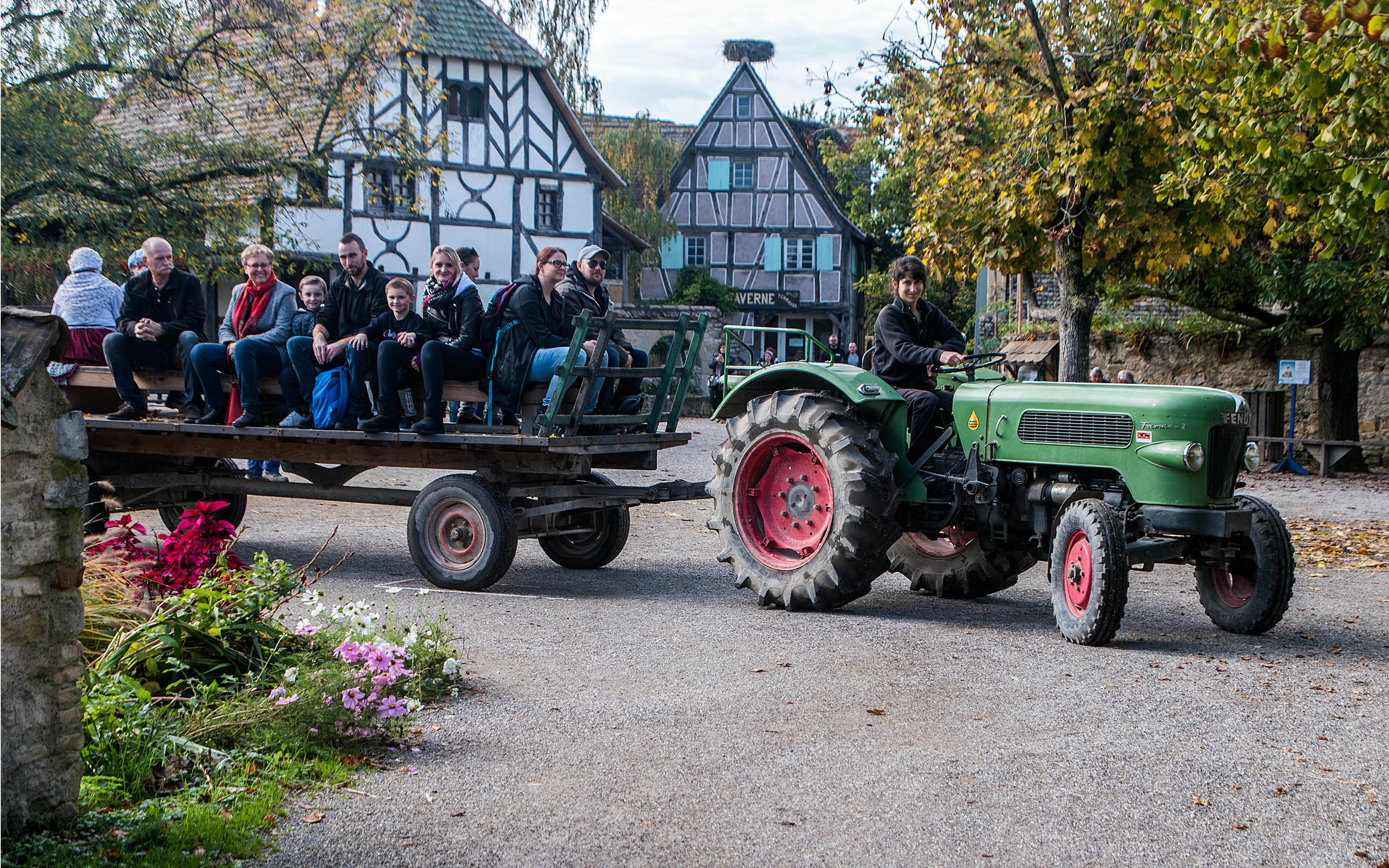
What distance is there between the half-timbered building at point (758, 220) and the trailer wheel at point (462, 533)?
37.4 metres

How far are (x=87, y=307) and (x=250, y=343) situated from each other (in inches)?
80.5

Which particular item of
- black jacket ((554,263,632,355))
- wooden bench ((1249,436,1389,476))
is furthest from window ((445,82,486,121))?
black jacket ((554,263,632,355))

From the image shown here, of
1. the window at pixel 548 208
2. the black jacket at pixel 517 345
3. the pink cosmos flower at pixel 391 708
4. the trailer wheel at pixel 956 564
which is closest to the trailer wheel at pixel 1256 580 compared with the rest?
the trailer wheel at pixel 956 564

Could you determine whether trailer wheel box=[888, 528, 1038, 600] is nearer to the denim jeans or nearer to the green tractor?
the green tractor

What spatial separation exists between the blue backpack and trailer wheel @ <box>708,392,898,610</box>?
2377 mm

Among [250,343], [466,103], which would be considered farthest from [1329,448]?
[466,103]

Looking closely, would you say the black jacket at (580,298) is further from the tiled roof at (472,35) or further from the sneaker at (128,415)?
the tiled roof at (472,35)

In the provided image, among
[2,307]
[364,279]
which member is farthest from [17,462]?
[364,279]

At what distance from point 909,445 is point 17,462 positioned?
5203 mm

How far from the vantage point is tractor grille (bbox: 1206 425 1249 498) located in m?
6.46

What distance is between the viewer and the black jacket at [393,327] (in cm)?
802

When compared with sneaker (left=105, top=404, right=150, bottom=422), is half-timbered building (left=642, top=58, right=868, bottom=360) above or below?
above

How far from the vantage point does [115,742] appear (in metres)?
4.14

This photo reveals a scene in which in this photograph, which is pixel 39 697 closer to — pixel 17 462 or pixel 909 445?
pixel 17 462
